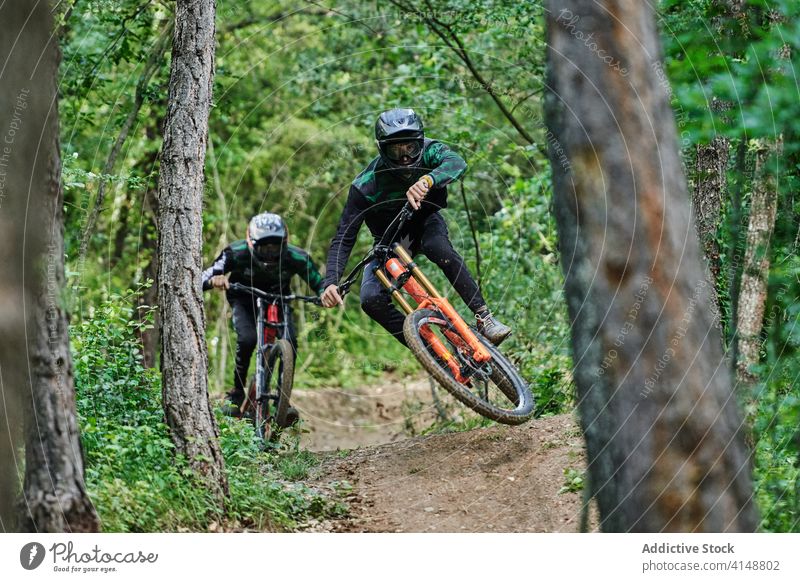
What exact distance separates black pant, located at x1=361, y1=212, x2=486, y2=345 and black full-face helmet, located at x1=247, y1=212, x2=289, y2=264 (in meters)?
1.61

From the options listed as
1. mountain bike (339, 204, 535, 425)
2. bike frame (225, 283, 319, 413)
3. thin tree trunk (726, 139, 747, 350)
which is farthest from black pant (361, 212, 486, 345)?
thin tree trunk (726, 139, 747, 350)

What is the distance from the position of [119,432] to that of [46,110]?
212 cm

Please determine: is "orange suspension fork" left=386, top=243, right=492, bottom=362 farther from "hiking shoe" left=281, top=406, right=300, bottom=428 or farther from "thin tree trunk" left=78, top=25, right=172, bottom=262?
"thin tree trunk" left=78, top=25, right=172, bottom=262

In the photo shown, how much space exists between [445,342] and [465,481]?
1.07 meters

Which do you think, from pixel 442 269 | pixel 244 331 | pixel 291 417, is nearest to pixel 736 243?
pixel 442 269

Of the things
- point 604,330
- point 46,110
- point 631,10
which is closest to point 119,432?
point 46,110

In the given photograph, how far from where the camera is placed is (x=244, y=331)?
9094 millimetres

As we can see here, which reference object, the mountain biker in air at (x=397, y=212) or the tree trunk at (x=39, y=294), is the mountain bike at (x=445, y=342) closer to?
the mountain biker in air at (x=397, y=212)

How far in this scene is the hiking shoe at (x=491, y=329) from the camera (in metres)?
7.19

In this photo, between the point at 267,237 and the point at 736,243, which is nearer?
the point at 736,243

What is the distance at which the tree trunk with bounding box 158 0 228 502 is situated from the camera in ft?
18.9

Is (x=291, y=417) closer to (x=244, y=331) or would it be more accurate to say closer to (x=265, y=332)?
Answer: (x=265, y=332)

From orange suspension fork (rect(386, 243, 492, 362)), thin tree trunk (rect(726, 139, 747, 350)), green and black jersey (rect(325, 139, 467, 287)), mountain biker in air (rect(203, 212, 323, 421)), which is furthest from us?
mountain biker in air (rect(203, 212, 323, 421))

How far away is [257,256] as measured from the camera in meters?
8.95
